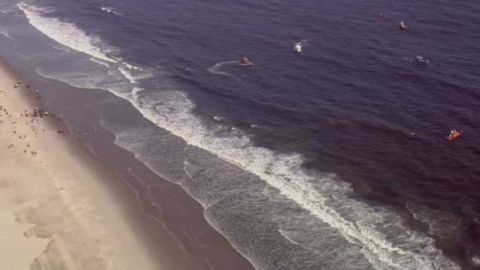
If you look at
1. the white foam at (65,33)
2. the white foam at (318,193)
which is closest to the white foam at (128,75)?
the white foam at (65,33)

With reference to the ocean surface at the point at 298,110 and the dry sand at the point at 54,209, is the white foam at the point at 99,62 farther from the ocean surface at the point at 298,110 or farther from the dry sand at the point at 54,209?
the dry sand at the point at 54,209

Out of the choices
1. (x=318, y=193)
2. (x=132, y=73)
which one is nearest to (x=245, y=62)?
(x=132, y=73)

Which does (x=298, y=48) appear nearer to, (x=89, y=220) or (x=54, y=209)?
(x=89, y=220)

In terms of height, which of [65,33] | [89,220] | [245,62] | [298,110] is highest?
[245,62]

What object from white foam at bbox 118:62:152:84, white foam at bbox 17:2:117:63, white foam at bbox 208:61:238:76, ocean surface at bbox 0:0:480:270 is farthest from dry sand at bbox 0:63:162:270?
white foam at bbox 17:2:117:63

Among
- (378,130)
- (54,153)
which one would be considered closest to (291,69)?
(378,130)

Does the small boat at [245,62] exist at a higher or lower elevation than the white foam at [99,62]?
higher
